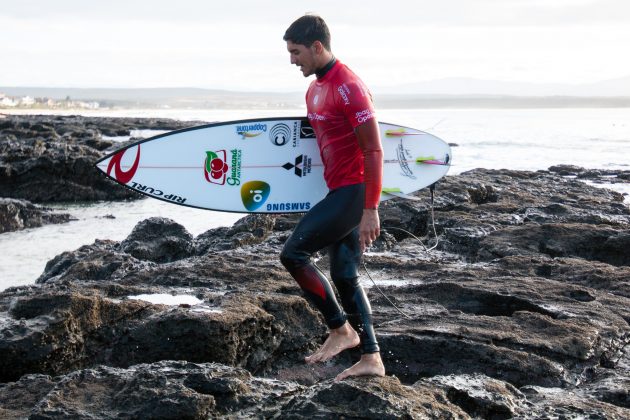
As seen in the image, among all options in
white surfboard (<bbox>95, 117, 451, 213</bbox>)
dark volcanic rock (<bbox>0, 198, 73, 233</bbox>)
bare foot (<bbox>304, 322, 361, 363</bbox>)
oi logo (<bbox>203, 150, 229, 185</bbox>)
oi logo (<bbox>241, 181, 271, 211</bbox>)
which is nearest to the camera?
bare foot (<bbox>304, 322, 361, 363</bbox>)

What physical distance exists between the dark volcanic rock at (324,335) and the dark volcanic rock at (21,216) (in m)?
6.06

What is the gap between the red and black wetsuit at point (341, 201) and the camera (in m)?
4.21

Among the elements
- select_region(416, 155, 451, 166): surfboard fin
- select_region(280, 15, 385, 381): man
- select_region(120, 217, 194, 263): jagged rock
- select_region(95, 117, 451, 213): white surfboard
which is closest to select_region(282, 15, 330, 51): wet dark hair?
select_region(280, 15, 385, 381): man

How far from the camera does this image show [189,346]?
4926mm

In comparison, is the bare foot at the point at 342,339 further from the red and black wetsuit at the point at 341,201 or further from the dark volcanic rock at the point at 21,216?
the dark volcanic rock at the point at 21,216

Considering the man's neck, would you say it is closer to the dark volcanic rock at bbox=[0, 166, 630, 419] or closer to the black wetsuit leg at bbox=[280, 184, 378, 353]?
the black wetsuit leg at bbox=[280, 184, 378, 353]

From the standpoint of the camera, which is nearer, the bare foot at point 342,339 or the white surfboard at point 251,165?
the bare foot at point 342,339

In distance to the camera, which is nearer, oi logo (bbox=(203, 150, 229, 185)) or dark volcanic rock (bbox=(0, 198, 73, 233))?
oi logo (bbox=(203, 150, 229, 185))

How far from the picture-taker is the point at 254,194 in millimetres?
6238

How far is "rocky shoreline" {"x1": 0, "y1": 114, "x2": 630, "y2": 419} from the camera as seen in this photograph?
154 inches

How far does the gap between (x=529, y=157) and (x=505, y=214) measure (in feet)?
90.0

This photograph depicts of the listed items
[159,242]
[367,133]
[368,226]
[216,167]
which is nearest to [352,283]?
[368,226]

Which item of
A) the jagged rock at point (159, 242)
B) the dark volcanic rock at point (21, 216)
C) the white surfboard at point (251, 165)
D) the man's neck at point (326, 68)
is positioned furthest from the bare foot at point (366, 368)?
the dark volcanic rock at point (21, 216)

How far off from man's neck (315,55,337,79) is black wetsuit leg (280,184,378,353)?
0.64 metres
